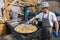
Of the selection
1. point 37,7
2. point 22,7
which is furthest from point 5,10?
point 37,7

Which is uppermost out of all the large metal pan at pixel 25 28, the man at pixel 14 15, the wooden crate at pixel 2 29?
A: the man at pixel 14 15

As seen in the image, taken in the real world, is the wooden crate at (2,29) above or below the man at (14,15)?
below

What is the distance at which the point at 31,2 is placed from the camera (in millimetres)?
5387

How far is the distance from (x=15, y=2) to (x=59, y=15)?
167 cm

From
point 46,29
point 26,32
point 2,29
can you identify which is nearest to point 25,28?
point 26,32

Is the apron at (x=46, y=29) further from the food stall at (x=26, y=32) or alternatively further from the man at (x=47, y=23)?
the food stall at (x=26, y=32)

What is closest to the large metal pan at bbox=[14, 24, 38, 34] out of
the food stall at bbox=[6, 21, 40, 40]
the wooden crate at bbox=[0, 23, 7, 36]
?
the food stall at bbox=[6, 21, 40, 40]

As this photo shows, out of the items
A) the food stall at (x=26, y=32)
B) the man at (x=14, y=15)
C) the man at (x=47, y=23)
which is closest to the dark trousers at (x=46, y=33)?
the man at (x=47, y=23)

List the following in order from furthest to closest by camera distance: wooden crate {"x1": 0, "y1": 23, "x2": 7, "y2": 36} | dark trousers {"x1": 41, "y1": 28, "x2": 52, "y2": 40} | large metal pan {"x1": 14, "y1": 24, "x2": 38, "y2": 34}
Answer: wooden crate {"x1": 0, "y1": 23, "x2": 7, "y2": 36}
dark trousers {"x1": 41, "y1": 28, "x2": 52, "y2": 40}
large metal pan {"x1": 14, "y1": 24, "x2": 38, "y2": 34}

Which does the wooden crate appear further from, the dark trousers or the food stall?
the dark trousers

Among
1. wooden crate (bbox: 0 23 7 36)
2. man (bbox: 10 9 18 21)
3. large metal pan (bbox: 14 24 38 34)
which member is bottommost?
wooden crate (bbox: 0 23 7 36)

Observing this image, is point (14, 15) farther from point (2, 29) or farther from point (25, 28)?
point (25, 28)

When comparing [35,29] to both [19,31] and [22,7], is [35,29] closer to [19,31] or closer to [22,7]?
[19,31]

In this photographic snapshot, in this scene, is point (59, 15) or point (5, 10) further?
point (59, 15)
